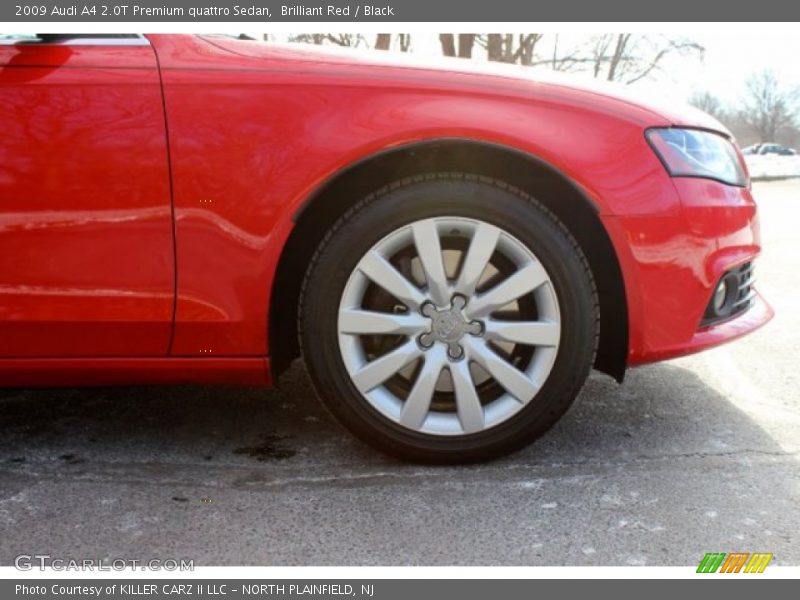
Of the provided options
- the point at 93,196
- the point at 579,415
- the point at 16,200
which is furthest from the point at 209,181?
the point at 579,415

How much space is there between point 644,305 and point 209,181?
124 centimetres

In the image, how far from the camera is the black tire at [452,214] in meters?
2.22

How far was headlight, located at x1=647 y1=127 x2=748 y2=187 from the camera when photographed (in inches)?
89.0

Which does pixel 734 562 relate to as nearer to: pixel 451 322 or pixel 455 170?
pixel 451 322

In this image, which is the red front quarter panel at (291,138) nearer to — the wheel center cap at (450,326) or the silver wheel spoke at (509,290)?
the silver wheel spoke at (509,290)

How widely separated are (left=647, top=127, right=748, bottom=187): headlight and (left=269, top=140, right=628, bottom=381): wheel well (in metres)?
0.26

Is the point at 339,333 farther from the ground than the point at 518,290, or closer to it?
closer to it

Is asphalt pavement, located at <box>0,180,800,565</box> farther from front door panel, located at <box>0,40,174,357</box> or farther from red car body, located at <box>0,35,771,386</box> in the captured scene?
front door panel, located at <box>0,40,174,357</box>

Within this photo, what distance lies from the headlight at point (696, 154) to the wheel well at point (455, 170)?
0.26m

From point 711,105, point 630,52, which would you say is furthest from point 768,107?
point 630,52

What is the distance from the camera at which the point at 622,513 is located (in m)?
2.04

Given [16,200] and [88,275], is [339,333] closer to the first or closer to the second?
[88,275]

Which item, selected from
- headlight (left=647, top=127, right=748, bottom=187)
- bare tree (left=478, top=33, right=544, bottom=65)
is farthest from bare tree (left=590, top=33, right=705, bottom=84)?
headlight (left=647, top=127, right=748, bottom=187)
